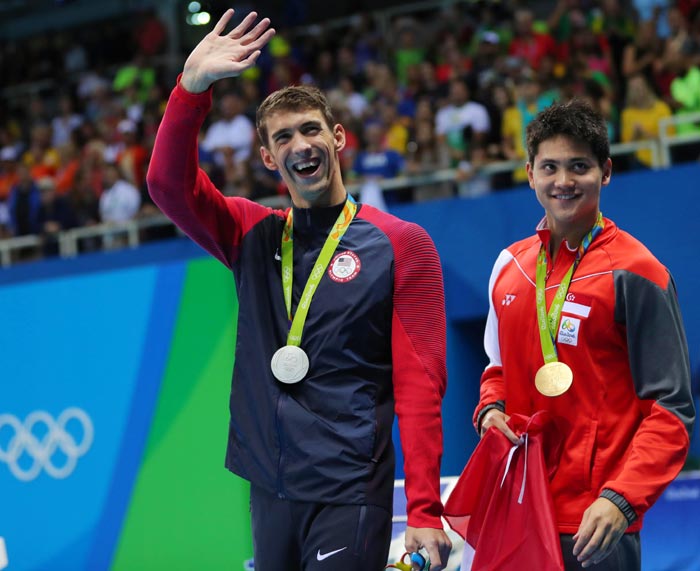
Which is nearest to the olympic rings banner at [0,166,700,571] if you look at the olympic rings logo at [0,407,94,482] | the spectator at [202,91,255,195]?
the olympic rings logo at [0,407,94,482]

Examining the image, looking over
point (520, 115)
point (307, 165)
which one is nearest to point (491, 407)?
point (307, 165)

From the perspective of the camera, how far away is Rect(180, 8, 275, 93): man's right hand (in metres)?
2.70

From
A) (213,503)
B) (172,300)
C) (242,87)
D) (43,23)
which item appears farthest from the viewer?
(43,23)

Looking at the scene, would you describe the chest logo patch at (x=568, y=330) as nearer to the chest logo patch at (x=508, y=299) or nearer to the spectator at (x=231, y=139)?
the chest logo patch at (x=508, y=299)

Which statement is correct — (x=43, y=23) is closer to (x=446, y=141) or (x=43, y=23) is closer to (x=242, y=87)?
(x=242, y=87)

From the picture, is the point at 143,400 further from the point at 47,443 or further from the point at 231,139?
the point at 231,139

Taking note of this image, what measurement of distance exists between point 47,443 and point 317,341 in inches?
186

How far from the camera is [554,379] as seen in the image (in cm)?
272

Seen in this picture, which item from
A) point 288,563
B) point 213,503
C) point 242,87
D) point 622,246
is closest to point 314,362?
point 288,563

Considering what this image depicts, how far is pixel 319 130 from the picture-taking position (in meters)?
2.95

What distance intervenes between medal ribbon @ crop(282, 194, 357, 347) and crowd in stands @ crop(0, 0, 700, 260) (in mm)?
5145

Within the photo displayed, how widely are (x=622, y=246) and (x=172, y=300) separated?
4.72m

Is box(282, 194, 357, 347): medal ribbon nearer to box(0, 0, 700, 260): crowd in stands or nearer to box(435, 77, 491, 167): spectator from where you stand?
box(0, 0, 700, 260): crowd in stands

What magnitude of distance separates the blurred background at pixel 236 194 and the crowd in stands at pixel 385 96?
0.03 metres
